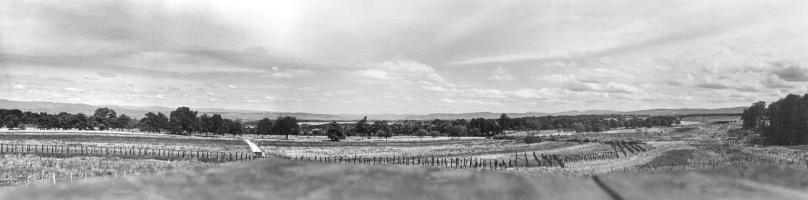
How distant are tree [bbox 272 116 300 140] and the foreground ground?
7530 centimetres

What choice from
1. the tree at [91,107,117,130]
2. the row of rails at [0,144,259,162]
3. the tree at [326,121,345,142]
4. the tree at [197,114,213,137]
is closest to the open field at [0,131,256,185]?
the row of rails at [0,144,259,162]

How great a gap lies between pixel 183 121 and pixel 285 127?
1452 centimetres

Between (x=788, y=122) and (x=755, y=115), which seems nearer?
(x=788, y=122)

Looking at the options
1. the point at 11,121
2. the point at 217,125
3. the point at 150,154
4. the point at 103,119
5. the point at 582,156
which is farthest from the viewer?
the point at 103,119

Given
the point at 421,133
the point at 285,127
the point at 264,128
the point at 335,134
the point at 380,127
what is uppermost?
the point at 285,127

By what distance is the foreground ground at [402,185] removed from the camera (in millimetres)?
2549

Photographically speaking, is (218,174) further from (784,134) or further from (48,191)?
(784,134)

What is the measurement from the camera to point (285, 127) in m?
78.1

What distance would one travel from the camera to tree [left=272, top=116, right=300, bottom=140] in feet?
255

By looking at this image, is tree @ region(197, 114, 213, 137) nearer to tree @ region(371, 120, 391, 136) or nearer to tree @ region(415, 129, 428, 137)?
tree @ region(371, 120, 391, 136)

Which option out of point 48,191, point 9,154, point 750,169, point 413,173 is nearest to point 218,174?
point 48,191

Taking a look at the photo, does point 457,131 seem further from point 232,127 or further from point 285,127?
point 232,127

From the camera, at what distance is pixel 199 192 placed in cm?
266

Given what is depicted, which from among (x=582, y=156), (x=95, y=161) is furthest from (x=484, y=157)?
(x=95, y=161)
